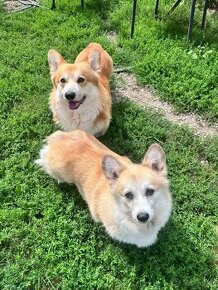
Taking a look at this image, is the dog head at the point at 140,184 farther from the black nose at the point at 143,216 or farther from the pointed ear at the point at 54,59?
the pointed ear at the point at 54,59

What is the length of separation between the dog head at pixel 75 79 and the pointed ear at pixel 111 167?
1.29m

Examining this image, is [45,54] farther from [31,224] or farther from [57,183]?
[31,224]

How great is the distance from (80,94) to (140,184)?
1.59 m

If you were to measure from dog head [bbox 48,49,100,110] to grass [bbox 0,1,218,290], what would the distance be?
611 mm

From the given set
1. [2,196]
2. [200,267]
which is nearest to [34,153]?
[2,196]

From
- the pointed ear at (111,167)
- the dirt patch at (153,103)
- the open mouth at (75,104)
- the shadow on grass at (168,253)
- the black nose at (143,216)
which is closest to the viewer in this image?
the black nose at (143,216)

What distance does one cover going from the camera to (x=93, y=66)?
4.81 m

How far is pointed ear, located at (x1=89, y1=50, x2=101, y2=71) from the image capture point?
185 inches

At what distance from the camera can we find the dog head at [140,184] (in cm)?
329

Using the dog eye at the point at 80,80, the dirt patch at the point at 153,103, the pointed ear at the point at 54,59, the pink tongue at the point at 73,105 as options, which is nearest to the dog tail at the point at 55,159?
the pink tongue at the point at 73,105

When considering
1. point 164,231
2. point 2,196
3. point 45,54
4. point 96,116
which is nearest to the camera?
point 164,231

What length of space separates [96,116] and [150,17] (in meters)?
2.38

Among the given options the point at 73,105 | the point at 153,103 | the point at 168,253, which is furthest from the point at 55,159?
the point at 153,103

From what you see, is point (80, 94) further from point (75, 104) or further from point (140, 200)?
point (140, 200)
